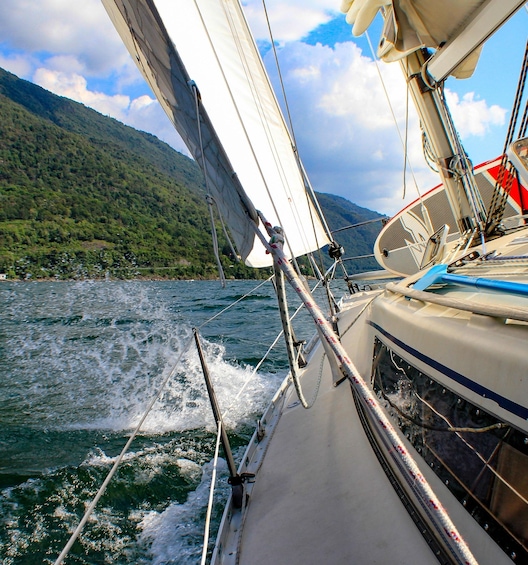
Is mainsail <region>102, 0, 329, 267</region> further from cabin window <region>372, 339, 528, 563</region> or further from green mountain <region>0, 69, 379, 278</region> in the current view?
green mountain <region>0, 69, 379, 278</region>

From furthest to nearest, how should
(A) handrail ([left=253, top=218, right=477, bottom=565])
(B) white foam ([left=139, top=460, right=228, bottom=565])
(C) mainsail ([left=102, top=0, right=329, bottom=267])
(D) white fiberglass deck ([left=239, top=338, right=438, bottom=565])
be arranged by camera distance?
(B) white foam ([left=139, top=460, right=228, bottom=565])
(C) mainsail ([left=102, top=0, right=329, bottom=267])
(D) white fiberglass deck ([left=239, top=338, right=438, bottom=565])
(A) handrail ([left=253, top=218, right=477, bottom=565])

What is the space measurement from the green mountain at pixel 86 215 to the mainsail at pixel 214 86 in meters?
21.0

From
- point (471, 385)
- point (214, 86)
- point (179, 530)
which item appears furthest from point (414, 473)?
point (179, 530)

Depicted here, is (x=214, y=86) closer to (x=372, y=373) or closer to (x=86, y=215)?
(x=372, y=373)

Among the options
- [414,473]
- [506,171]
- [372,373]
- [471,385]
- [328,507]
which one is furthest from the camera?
[506,171]

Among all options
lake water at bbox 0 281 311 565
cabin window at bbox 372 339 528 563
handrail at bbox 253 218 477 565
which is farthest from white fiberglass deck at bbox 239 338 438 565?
lake water at bbox 0 281 311 565

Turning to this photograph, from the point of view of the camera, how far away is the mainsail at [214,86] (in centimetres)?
190

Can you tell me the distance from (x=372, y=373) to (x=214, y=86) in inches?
79.5

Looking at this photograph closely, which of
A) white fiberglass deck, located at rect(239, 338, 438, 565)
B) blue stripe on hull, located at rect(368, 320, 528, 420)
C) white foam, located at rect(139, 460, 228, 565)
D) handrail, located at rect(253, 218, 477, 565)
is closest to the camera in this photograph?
handrail, located at rect(253, 218, 477, 565)

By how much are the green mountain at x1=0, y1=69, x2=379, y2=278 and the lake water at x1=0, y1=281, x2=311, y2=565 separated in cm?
1689

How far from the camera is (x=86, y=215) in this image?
80.8 meters

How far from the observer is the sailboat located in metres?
1.13

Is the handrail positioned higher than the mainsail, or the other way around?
the mainsail

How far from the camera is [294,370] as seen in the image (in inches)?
72.6
